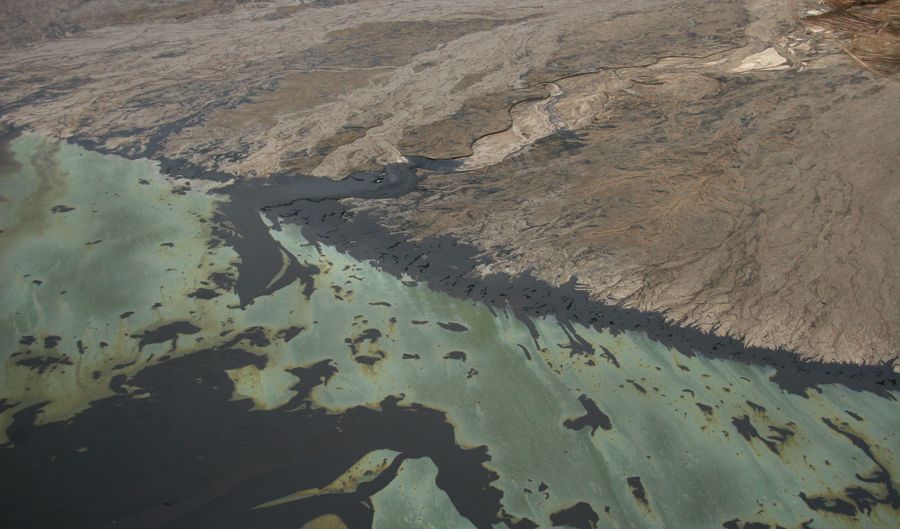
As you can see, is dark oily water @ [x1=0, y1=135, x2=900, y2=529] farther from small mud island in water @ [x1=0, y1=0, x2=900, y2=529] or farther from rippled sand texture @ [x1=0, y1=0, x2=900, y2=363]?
rippled sand texture @ [x1=0, y1=0, x2=900, y2=363]

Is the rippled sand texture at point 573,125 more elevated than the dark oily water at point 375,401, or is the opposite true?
the rippled sand texture at point 573,125

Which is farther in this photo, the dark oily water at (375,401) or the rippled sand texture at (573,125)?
the rippled sand texture at (573,125)

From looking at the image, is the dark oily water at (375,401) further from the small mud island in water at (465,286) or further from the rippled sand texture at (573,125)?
the rippled sand texture at (573,125)

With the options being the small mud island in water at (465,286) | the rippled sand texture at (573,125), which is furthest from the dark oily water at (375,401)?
the rippled sand texture at (573,125)

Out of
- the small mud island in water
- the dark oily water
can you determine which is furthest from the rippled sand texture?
the dark oily water

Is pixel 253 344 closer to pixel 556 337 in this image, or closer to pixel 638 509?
pixel 556 337

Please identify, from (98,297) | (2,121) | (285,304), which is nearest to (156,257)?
(98,297)
